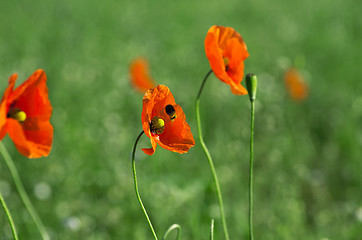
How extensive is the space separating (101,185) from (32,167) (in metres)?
0.51

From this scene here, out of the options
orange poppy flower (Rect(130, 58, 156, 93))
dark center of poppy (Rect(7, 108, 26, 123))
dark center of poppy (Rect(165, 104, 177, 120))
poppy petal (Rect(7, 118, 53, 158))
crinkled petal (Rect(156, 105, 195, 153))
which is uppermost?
dark center of poppy (Rect(7, 108, 26, 123))

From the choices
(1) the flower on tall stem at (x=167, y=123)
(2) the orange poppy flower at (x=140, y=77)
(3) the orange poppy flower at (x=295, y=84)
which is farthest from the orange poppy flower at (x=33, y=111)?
(3) the orange poppy flower at (x=295, y=84)

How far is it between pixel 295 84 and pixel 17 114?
2.61 meters

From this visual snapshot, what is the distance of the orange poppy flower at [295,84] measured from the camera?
3.52 m

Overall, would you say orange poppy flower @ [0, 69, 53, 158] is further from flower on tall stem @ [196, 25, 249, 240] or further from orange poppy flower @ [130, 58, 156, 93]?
orange poppy flower @ [130, 58, 156, 93]

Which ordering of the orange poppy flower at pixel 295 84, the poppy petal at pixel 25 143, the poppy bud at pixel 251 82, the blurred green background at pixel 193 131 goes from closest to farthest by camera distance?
the poppy petal at pixel 25 143, the poppy bud at pixel 251 82, the blurred green background at pixel 193 131, the orange poppy flower at pixel 295 84

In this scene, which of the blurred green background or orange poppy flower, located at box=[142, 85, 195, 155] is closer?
orange poppy flower, located at box=[142, 85, 195, 155]

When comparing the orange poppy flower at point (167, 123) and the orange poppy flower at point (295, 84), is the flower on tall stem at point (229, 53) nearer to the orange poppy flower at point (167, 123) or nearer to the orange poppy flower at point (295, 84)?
the orange poppy flower at point (167, 123)

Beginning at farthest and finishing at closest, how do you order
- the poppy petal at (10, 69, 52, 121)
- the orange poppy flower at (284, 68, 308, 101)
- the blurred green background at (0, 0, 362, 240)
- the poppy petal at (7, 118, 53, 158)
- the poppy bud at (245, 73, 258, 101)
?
the orange poppy flower at (284, 68, 308, 101) < the blurred green background at (0, 0, 362, 240) < the poppy bud at (245, 73, 258, 101) < the poppy petal at (10, 69, 52, 121) < the poppy petal at (7, 118, 53, 158)

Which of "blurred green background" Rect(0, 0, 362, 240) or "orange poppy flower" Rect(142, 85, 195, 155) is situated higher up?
"orange poppy flower" Rect(142, 85, 195, 155)

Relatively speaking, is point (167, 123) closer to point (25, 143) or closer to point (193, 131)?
point (25, 143)

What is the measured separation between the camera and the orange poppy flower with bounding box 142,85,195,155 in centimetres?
A: 130

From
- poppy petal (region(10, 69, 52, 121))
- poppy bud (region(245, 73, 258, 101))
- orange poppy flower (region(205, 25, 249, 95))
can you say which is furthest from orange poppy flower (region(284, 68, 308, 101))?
poppy petal (region(10, 69, 52, 121))

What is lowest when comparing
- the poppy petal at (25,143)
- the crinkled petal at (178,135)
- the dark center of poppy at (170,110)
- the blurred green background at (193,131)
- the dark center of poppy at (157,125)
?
the blurred green background at (193,131)
